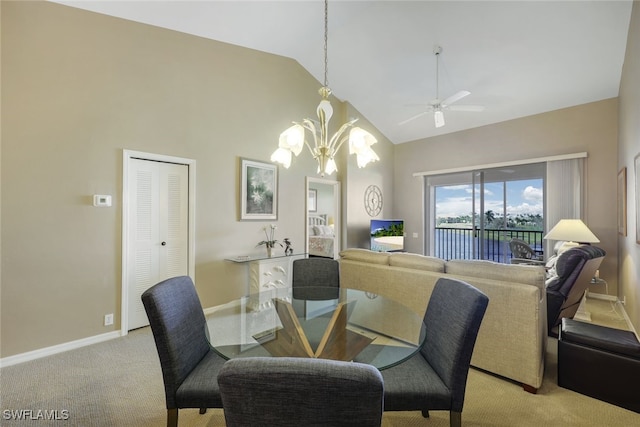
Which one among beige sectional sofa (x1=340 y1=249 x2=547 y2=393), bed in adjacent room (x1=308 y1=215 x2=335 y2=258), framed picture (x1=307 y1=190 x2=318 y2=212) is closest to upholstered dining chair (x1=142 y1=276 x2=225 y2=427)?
beige sectional sofa (x1=340 y1=249 x2=547 y2=393)

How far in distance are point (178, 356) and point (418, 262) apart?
2084mm

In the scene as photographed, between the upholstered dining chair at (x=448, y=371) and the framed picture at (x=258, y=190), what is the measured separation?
323cm

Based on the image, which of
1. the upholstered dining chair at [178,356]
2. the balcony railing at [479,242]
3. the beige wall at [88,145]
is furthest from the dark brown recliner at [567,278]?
the beige wall at [88,145]

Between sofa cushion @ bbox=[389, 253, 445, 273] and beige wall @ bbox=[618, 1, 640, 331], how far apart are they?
76.0 inches

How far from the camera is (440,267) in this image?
8.41 ft

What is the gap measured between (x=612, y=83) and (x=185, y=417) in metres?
6.38

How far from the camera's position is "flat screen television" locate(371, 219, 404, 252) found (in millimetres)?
5867

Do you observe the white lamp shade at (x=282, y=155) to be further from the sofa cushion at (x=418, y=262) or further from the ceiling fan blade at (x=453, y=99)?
the ceiling fan blade at (x=453, y=99)

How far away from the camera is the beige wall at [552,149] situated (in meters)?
4.29

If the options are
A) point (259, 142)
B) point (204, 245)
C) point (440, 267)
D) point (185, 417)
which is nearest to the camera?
point (185, 417)

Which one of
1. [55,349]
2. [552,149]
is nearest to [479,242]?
[552,149]

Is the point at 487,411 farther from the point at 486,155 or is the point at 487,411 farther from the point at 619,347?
the point at 486,155

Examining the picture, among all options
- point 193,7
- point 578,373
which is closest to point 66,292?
point 193,7

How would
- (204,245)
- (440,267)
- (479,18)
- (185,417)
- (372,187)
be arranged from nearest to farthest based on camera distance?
(185,417), (440,267), (479,18), (204,245), (372,187)
